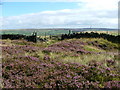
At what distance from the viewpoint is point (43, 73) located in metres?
9.14

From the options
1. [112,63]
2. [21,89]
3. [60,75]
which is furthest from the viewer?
[112,63]

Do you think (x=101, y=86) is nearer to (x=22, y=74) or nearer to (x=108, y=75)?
(x=108, y=75)

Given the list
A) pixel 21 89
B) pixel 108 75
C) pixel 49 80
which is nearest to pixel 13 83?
pixel 21 89

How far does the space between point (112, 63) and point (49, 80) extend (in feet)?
18.9

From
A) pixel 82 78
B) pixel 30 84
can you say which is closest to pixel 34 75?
pixel 30 84

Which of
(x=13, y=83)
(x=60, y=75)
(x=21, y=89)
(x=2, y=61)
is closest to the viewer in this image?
(x=21, y=89)

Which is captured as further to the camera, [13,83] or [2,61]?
[2,61]

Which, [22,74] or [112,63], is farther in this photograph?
[112,63]

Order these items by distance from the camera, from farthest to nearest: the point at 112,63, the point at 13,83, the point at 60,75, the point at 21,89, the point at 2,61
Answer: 1. the point at 112,63
2. the point at 2,61
3. the point at 60,75
4. the point at 13,83
5. the point at 21,89

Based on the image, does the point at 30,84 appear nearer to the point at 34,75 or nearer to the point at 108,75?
the point at 34,75

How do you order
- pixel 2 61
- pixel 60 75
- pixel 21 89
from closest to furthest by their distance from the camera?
pixel 21 89, pixel 60 75, pixel 2 61

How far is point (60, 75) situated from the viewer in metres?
8.70

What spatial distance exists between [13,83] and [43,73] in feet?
5.49

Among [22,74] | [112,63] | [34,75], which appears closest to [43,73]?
[34,75]
